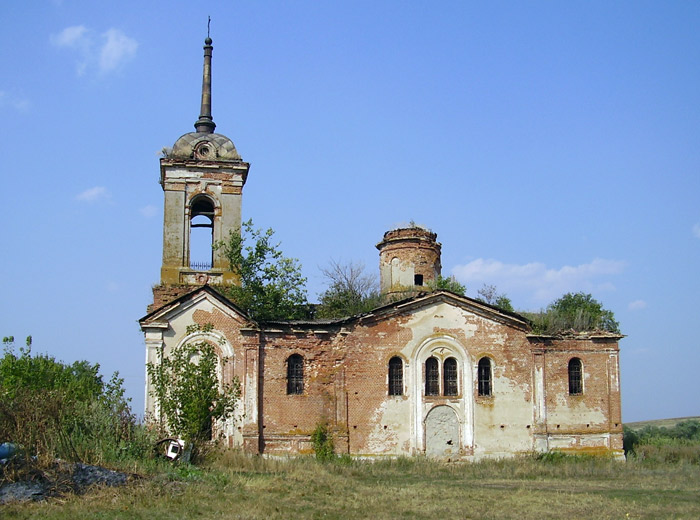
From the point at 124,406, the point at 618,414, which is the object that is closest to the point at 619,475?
the point at 618,414

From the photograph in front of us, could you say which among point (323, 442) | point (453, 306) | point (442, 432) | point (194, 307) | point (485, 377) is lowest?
point (323, 442)

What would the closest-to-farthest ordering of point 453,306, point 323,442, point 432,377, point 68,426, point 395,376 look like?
point 68,426
point 323,442
point 395,376
point 432,377
point 453,306

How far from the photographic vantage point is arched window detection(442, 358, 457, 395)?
26.8 metres

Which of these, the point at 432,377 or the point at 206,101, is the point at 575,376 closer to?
the point at 432,377

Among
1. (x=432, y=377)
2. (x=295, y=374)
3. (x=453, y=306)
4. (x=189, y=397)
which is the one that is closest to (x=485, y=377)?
(x=432, y=377)

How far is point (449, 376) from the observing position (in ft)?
88.5

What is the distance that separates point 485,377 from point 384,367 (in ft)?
11.8

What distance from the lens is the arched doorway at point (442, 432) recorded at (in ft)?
86.0

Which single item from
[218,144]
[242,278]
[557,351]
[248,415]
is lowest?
[248,415]

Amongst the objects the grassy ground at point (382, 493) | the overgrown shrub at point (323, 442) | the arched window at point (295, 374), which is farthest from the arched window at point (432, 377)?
the arched window at point (295, 374)

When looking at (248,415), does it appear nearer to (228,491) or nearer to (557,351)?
(228,491)

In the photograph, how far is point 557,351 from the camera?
90.4 feet

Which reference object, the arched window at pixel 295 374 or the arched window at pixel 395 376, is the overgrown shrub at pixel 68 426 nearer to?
the arched window at pixel 295 374

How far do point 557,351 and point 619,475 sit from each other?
5961 mm
